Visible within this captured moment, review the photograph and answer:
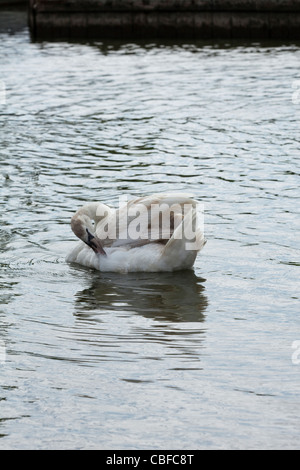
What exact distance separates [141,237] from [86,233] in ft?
1.55

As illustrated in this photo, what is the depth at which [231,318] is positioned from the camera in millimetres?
7359

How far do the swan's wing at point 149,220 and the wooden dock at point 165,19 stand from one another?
607 inches

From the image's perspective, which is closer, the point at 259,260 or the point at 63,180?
the point at 259,260

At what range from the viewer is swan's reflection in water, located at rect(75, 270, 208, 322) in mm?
7654

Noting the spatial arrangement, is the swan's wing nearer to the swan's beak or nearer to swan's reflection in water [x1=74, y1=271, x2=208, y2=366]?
the swan's beak

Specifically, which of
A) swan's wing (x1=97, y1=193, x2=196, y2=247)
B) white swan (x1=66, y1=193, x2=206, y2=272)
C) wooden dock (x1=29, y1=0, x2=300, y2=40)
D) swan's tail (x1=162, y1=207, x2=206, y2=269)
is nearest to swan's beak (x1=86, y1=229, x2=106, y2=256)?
white swan (x1=66, y1=193, x2=206, y2=272)

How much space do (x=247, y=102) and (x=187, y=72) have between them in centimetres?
330

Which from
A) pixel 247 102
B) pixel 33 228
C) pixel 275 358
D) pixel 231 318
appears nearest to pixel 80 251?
pixel 33 228

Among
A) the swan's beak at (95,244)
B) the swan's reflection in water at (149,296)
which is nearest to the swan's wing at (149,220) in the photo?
the swan's beak at (95,244)

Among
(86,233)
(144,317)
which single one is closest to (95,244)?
(86,233)

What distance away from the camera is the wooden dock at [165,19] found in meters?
23.2

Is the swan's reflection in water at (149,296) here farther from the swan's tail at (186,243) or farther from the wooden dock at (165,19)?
the wooden dock at (165,19)

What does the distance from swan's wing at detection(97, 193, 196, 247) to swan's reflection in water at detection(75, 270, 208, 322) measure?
A: 0.33 meters
